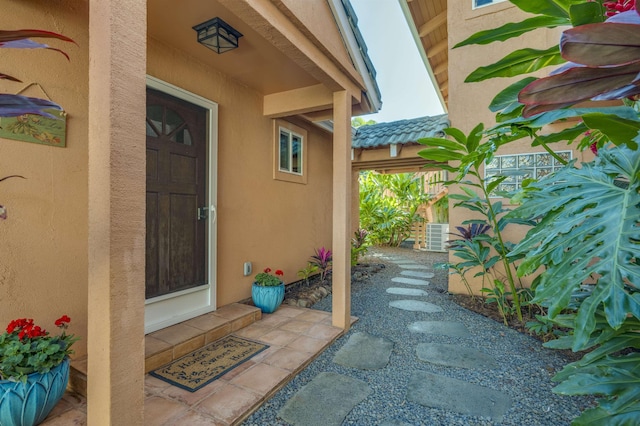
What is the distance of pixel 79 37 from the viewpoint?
2240 millimetres

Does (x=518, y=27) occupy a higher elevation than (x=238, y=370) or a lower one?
higher

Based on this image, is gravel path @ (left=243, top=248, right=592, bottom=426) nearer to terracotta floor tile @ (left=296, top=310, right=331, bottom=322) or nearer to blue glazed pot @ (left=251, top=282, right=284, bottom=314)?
terracotta floor tile @ (left=296, top=310, right=331, bottom=322)

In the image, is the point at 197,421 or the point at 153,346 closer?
the point at 197,421

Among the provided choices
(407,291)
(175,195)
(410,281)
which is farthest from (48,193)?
(410,281)

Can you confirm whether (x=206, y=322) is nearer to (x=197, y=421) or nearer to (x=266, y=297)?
(x=266, y=297)

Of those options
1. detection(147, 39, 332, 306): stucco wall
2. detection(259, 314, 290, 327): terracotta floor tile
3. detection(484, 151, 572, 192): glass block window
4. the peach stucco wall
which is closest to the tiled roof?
the peach stucco wall

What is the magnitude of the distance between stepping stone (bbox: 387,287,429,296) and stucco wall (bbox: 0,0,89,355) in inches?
158

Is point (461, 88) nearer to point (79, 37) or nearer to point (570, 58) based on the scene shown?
point (570, 58)

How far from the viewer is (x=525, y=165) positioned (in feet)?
13.6

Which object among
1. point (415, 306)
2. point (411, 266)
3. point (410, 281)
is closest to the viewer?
point (415, 306)

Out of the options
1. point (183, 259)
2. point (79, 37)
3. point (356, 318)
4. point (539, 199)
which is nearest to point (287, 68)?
point (79, 37)

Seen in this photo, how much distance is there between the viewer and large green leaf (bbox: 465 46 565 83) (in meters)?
1.51

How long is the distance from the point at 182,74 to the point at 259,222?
1.95 metres

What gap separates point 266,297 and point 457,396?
2.19 meters
